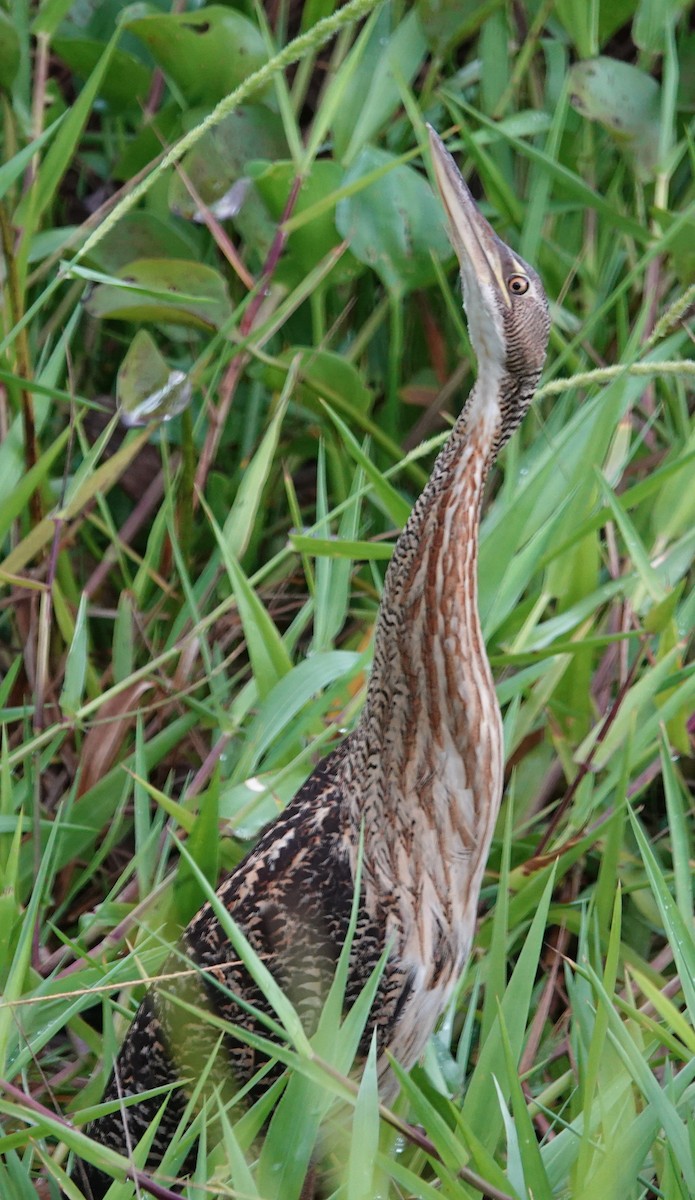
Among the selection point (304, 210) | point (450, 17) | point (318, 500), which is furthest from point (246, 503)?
point (450, 17)

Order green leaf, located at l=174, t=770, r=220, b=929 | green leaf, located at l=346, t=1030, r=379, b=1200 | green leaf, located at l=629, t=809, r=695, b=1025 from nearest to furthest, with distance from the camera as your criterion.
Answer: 1. green leaf, located at l=346, t=1030, r=379, b=1200
2. green leaf, located at l=629, t=809, r=695, b=1025
3. green leaf, located at l=174, t=770, r=220, b=929

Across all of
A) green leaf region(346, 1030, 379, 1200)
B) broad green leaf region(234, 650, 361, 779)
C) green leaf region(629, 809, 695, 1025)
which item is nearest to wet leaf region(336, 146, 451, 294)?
broad green leaf region(234, 650, 361, 779)

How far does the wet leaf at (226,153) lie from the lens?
2123mm

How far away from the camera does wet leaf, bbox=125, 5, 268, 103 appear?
1.99 meters

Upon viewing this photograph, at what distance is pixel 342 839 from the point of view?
5.39 ft

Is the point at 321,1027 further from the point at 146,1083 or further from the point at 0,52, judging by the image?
the point at 0,52

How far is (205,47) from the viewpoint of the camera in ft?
6.74

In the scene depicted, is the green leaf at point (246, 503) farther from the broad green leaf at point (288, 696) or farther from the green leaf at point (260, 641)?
the broad green leaf at point (288, 696)

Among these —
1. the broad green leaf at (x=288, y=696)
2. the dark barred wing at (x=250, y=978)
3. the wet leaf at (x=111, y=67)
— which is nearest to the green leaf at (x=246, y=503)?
the broad green leaf at (x=288, y=696)

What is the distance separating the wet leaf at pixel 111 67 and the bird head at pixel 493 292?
86cm

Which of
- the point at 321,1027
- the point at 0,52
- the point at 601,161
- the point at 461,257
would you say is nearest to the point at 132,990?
the point at 321,1027

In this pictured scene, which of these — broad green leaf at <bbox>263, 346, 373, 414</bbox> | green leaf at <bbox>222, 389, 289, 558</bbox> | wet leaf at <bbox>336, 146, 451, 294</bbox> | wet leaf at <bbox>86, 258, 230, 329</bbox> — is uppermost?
wet leaf at <bbox>336, 146, 451, 294</bbox>

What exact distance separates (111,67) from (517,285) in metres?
1.01

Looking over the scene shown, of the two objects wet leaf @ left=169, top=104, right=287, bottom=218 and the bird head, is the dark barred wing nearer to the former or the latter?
the bird head
